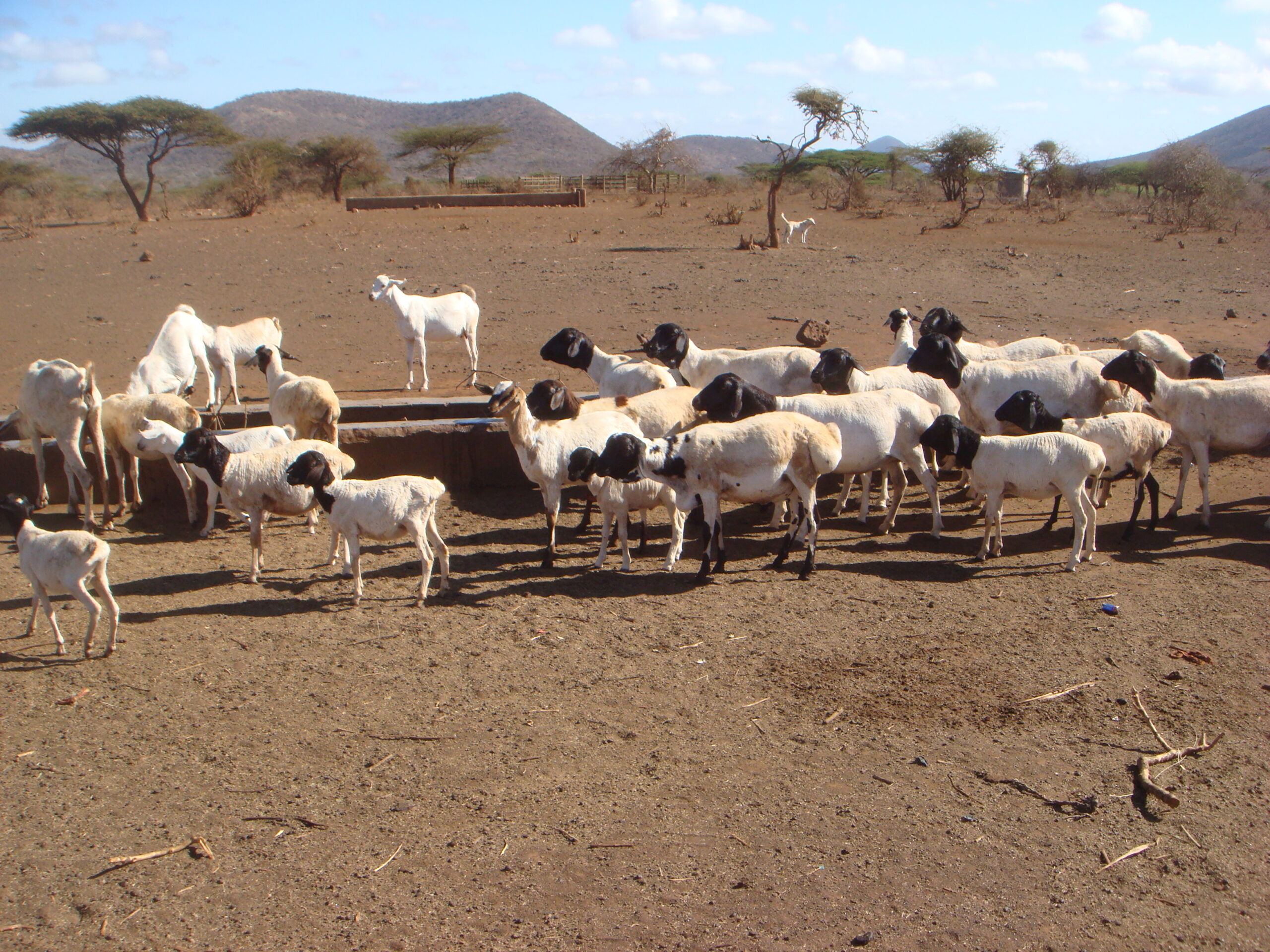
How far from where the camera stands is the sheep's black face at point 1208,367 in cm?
1004

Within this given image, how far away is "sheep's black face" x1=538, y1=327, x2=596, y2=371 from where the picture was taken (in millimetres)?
10125

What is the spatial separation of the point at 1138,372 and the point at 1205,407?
0.72 m

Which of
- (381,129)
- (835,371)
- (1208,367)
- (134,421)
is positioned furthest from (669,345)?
(381,129)

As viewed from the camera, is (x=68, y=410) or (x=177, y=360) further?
(x=177, y=360)

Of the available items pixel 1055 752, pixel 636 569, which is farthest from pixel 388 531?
pixel 1055 752

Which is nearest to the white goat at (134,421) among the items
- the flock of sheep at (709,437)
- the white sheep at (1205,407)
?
the flock of sheep at (709,437)

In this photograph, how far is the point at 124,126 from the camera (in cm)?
4366

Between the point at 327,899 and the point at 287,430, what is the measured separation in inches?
213

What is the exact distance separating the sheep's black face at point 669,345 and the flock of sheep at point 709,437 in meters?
0.02

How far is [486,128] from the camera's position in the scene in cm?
5225

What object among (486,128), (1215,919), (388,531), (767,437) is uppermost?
(486,128)

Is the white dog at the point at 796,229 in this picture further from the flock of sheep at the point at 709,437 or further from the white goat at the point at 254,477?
the white goat at the point at 254,477

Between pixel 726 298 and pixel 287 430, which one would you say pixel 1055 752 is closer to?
pixel 287 430

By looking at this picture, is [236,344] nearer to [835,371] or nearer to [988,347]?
[835,371]
